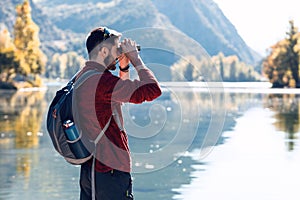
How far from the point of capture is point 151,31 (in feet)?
14.3

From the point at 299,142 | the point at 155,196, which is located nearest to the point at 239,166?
Result: the point at 155,196

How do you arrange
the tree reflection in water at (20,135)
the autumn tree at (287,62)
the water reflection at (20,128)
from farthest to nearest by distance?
1. the autumn tree at (287,62)
2. the water reflection at (20,128)
3. the tree reflection in water at (20,135)

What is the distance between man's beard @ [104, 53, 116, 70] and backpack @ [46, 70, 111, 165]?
9cm

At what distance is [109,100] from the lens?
168 inches

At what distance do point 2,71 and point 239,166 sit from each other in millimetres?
58681

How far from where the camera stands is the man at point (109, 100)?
4.21m

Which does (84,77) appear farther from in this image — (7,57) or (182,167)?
(7,57)

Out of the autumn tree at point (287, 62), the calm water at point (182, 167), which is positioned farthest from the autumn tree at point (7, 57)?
the calm water at point (182, 167)

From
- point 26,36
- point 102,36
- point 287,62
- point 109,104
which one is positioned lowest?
point 109,104

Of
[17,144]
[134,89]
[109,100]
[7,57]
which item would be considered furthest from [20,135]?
[7,57]

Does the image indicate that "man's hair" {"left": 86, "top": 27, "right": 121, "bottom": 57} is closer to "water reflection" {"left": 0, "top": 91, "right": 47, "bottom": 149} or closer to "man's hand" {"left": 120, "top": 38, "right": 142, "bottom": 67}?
"man's hand" {"left": 120, "top": 38, "right": 142, "bottom": 67}

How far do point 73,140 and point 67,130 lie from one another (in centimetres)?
7

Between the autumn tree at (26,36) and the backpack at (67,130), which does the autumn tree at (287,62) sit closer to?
the autumn tree at (26,36)

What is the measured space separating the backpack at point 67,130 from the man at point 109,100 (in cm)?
5
